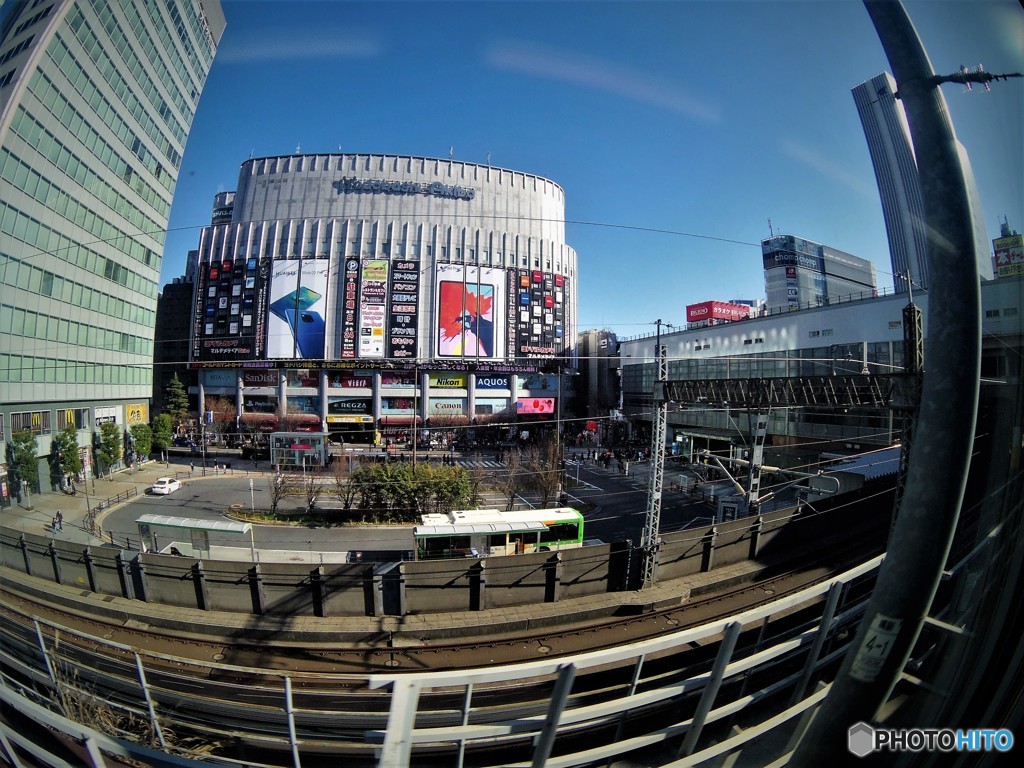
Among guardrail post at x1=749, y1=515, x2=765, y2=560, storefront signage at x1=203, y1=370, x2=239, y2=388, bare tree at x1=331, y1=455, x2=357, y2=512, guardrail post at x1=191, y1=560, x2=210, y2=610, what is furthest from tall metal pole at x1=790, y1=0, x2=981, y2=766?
storefront signage at x1=203, y1=370, x2=239, y2=388

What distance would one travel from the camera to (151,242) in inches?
197

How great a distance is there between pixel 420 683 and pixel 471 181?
4161cm

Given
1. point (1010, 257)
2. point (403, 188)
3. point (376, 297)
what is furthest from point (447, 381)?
point (1010, 257)

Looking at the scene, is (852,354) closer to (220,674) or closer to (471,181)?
(220,674)

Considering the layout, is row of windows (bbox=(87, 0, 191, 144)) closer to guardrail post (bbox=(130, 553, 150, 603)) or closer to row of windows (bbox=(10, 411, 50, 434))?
row of windows (bbox=(10, 411, 50, 434))

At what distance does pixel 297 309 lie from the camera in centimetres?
3138

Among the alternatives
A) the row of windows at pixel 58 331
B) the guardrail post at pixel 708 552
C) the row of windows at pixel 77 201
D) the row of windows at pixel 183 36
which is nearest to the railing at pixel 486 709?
the row of windows at pixel 58 331

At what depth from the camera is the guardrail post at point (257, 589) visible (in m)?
7.01

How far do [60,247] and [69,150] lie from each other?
0.86 meters

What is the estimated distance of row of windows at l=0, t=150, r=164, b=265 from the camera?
2877 mm

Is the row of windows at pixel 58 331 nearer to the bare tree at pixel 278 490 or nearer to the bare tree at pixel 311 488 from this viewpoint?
the bare tree at pixel 278 490

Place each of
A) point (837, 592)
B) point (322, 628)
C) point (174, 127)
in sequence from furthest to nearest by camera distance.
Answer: point (322, 628) → point (174, 127) → point (837, 592)

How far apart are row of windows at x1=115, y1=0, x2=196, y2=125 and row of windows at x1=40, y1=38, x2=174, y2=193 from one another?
500 millimetres

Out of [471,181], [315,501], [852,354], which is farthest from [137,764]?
[471,181]
